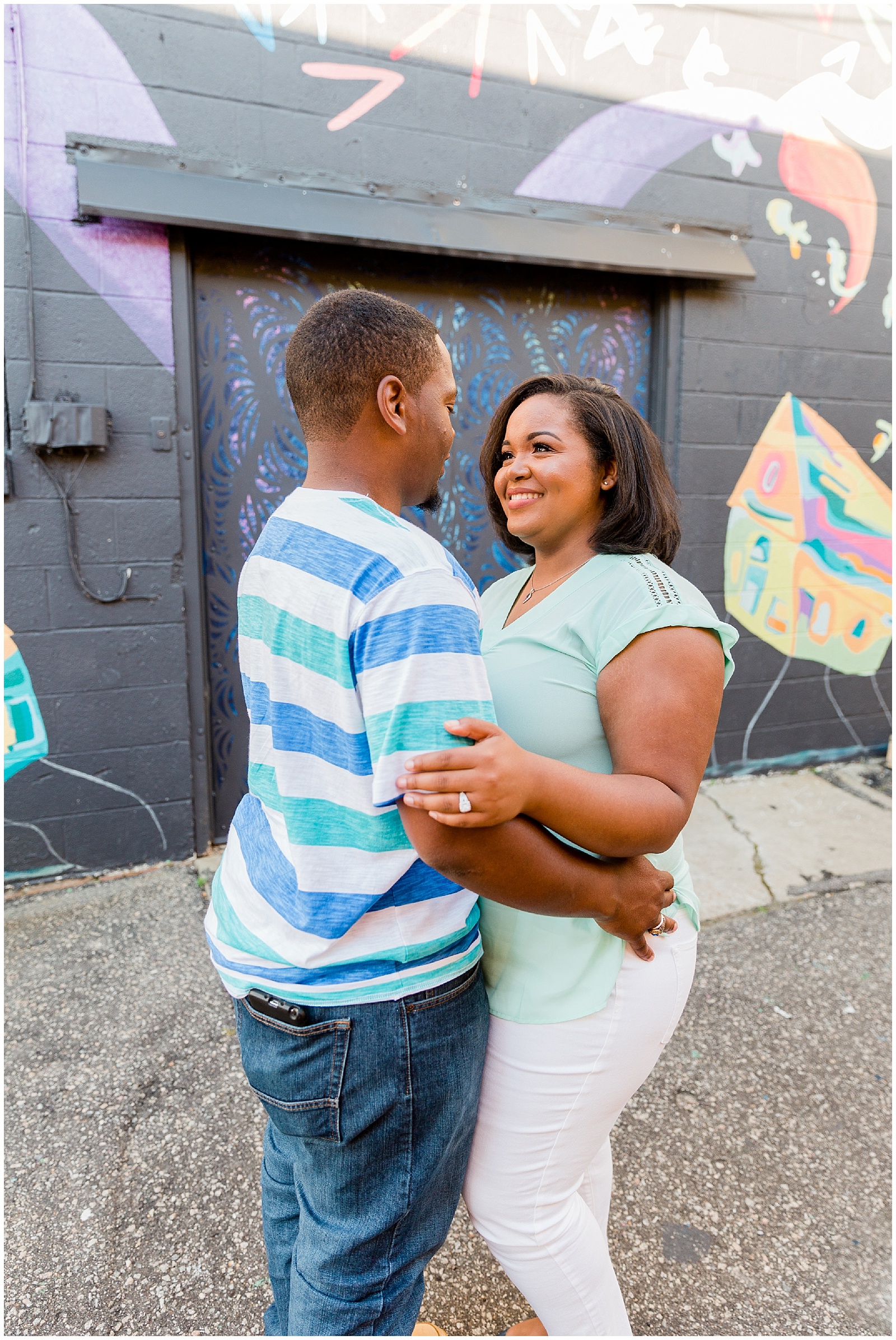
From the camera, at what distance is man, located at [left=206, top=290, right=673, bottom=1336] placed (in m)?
0.95

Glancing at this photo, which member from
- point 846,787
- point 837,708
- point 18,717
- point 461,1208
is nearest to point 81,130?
point 18,717

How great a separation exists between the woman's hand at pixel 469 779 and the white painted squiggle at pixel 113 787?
2939mm

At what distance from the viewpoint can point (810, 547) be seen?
4613mm

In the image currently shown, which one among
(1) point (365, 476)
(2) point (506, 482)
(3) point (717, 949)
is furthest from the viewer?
(3) point (717, 949)

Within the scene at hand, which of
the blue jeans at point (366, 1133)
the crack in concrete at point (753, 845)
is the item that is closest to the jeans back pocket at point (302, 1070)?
the blue jeans at point (366, 1133)

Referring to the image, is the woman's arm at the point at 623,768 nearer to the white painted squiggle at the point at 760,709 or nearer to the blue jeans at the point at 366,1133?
the blue jeans at the point at 366,1133

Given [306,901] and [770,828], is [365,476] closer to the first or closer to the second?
[306,901]

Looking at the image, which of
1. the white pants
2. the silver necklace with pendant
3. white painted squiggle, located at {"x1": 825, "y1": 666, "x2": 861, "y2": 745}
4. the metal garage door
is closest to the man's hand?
the white pants

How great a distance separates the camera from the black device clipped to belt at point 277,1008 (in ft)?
3.60

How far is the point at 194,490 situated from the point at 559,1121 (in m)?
2.94

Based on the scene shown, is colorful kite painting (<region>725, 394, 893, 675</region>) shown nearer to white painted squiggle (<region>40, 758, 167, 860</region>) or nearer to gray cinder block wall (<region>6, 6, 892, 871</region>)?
gray cinder block wall (<region>6, 6, 892, 871</region>)

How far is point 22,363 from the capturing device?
3131 millimetres

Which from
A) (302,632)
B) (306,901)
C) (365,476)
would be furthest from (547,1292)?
(365,476)

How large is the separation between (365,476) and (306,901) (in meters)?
0.59
